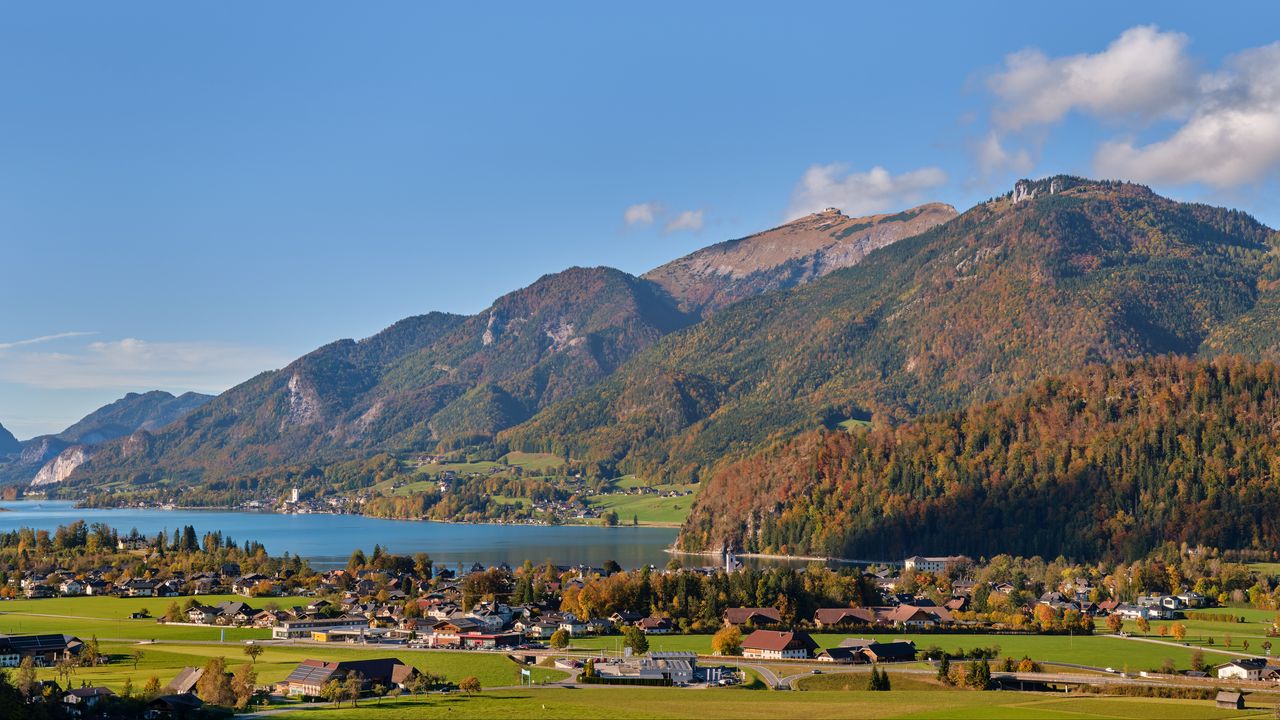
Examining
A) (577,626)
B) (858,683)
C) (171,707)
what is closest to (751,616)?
(577,626)

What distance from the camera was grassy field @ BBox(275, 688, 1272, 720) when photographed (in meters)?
66.1

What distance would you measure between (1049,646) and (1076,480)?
3224 inches

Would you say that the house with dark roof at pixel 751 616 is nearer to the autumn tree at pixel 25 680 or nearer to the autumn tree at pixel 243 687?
the autumn tree at pixel 243 687

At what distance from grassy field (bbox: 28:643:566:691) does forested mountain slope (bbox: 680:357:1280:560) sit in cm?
8902

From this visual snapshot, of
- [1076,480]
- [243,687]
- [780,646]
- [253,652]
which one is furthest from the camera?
[1076,480]

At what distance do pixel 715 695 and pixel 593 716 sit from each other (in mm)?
9818

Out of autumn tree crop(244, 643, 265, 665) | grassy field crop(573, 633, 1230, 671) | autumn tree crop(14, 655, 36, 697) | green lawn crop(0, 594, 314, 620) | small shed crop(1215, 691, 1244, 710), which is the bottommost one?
small shed crop(1215, 691, 1244, 710)

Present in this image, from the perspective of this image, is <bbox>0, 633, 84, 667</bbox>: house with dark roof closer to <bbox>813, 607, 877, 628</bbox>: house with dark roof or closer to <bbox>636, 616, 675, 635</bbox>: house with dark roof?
<bbox>636, 616, 675, 635</bbox>: house with dark roof

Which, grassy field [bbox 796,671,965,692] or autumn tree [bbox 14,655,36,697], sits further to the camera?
grassy field [bbox 796,671,965,692]

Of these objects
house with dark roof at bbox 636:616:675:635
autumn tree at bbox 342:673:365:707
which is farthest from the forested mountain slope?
autumn tree at bbox 342:673:365:707

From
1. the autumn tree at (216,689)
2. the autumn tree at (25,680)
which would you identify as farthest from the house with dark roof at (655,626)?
the autumn tree at (25,680)

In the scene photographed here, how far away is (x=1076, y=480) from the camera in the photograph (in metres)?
172

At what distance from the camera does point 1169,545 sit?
497ft

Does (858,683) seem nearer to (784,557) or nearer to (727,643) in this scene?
(727,643)
